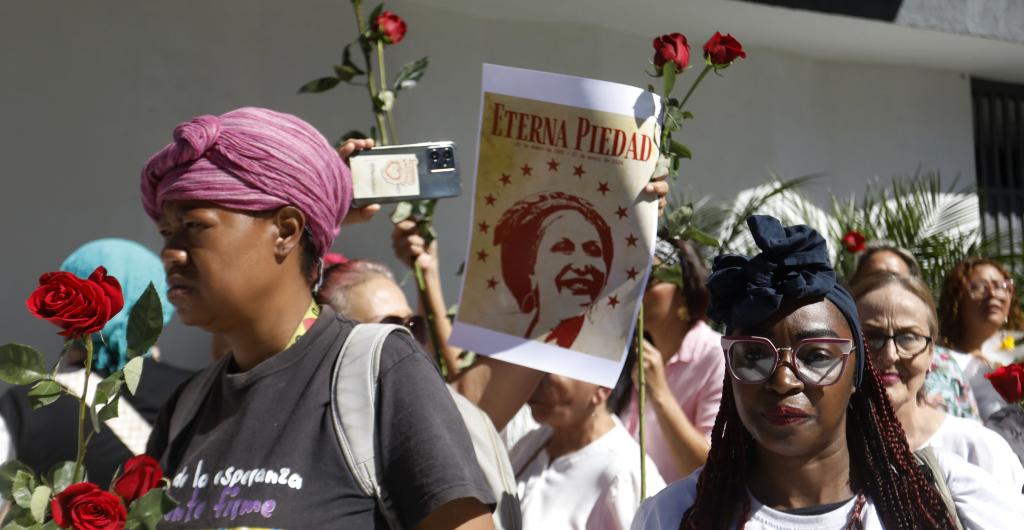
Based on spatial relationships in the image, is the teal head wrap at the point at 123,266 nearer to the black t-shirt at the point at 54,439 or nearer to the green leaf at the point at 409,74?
the black t-shirt at the point at 54,439

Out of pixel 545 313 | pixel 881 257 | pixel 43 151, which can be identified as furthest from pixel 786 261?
pixel 43 151

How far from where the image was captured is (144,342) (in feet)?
6.84

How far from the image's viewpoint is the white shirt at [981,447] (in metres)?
3.08

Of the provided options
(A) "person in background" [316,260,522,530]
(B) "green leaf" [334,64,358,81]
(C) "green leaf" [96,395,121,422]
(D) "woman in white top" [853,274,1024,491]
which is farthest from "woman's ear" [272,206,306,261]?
(D) "woman in white top" [853,274,1024,491]

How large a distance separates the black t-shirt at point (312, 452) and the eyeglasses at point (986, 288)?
365 centimetres

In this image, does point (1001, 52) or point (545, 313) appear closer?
point (545, 313)

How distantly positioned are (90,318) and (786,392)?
119 cm

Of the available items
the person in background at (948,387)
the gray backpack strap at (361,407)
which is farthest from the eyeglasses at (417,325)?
the gray backpack strap at (361,407)

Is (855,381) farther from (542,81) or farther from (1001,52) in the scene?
(1001,52)

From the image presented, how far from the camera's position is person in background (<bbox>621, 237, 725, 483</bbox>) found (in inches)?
142

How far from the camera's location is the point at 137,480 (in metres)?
2.04

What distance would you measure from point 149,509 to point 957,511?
1.40 metres

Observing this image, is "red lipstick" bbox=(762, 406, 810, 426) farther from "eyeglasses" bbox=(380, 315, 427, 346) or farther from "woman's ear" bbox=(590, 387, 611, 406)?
"eyeglasses" bbox=(380, 315, 427, 346)

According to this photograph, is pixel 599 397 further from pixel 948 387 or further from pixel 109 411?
pixel 109 411
